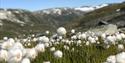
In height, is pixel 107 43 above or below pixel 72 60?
below

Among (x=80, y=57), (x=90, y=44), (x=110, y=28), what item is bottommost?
(x=110, y=28)

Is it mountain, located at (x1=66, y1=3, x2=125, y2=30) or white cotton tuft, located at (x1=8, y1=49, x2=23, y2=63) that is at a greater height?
white cotton tuft, located at (x1=8, y1=49, x2=23, y2=63)

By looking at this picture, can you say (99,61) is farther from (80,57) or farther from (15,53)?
(15,53)

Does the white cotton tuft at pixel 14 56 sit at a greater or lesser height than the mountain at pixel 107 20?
greater

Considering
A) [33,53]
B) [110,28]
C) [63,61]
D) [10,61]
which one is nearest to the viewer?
[10,61]

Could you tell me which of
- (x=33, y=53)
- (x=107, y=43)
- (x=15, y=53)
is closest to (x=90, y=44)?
(x=107, y=43)

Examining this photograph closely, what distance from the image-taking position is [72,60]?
31.6 feet

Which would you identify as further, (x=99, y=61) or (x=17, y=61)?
(x=99, y=61)

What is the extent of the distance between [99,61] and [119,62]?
4.30m

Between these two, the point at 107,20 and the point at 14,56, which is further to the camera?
the point at 107,20

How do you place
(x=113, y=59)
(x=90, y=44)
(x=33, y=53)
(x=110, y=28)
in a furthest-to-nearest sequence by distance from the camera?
(x=110, y=28) < (x=90, y=44) < (x=33, y=53) < (x=113, y=59)

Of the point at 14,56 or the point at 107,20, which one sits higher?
the point at 14,56

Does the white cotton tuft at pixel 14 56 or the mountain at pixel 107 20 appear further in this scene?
the mountain at pixel 107 20

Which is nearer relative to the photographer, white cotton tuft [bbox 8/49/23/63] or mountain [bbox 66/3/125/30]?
white cotton tuft [bbox 8/49/23/63]
